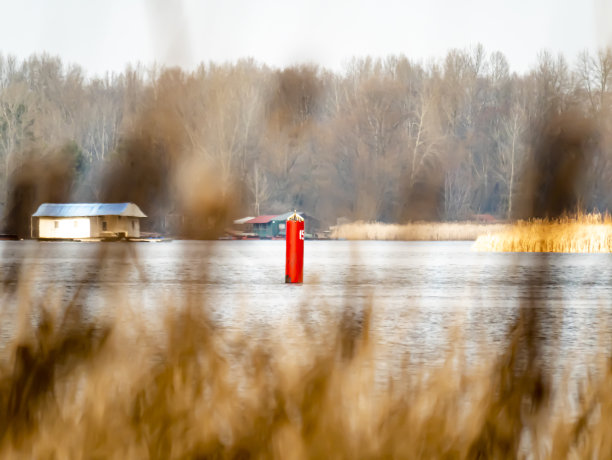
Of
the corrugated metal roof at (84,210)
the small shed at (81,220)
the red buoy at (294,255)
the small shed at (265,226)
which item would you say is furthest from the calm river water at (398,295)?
the small shed at (265,226)

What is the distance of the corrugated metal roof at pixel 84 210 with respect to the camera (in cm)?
5372

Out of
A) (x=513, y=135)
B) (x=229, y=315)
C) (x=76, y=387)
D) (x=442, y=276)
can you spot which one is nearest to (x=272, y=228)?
(x=513, y=135)

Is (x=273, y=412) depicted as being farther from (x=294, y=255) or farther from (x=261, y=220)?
(x=261, y=220)

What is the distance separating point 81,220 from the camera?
54438 millimetres

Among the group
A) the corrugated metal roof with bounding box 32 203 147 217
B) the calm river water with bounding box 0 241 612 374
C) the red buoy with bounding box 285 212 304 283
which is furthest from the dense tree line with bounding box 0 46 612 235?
the corrugated metal roof with bounding box 32 203 147 217

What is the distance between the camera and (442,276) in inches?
626

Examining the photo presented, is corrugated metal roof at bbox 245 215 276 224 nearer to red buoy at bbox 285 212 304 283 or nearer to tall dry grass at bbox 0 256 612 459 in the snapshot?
red buoy at bbox 285 212 304 283

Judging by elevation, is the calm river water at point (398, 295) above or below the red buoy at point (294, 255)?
below

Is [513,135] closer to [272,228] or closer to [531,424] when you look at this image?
[272,228]

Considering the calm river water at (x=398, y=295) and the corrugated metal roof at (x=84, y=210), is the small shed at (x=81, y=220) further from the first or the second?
the calm river water at (x=398, y=295)

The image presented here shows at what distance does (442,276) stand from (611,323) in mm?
8097

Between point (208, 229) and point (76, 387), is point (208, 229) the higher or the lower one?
the higher one

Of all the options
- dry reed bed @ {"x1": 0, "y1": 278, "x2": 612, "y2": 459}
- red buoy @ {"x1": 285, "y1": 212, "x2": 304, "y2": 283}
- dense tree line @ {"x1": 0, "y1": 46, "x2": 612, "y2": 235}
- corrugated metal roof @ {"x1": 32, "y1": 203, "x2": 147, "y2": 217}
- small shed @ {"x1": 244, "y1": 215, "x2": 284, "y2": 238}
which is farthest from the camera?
small shed @ {"x1": 244, "y1": 215, "x2": 284, "y2": 238}

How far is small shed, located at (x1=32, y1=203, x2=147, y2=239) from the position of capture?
177ft
